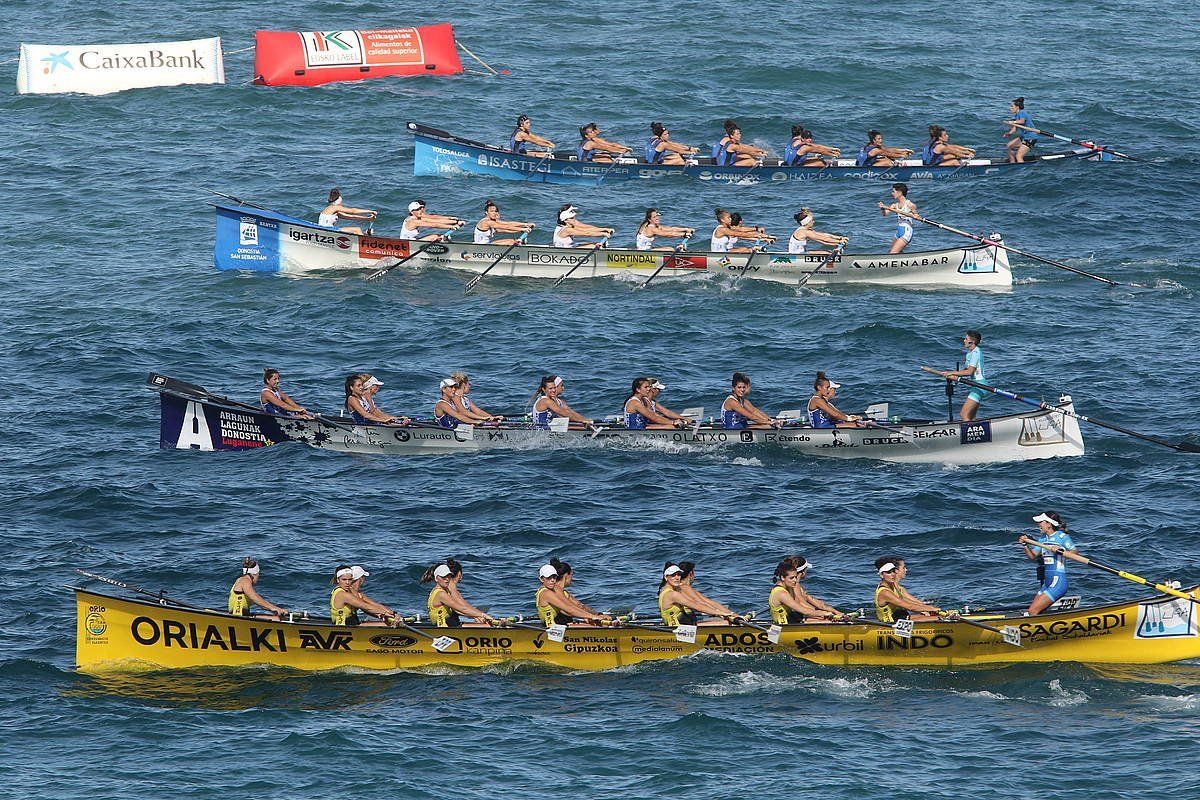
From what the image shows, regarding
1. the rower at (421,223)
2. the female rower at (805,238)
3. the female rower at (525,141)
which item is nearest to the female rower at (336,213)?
the rower at (421,223)

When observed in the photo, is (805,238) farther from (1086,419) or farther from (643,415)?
(1086,419)

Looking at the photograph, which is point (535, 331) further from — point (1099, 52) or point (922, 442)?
point (1099, 52)

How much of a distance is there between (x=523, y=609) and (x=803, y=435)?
8.03 metres

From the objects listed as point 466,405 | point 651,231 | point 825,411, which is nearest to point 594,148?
point 651,231

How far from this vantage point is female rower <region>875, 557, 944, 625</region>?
25922mm

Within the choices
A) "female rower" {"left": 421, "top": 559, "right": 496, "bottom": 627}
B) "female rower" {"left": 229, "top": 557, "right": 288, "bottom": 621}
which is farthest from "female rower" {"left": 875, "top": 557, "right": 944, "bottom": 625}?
"female rower" {"left": 229, "top": 557, "right": 288, "bottom": 621}

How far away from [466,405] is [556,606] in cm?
928

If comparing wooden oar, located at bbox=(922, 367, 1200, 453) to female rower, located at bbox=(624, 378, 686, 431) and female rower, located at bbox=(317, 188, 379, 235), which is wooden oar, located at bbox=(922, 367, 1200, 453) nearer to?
female rower, located at bbox=(624, 378, 686, 431)

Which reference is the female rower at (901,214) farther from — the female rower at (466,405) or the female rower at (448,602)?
the female rower at (448,602)

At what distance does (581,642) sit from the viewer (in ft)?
85.2

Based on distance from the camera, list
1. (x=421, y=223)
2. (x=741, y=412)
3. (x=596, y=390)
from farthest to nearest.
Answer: (x=421, y=223)
(x=596, y=390)
(x=741, y=412)

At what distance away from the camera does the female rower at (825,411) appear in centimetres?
3347

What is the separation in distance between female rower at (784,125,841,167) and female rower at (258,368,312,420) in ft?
70.4

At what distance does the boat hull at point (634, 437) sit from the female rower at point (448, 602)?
27.3 feet
